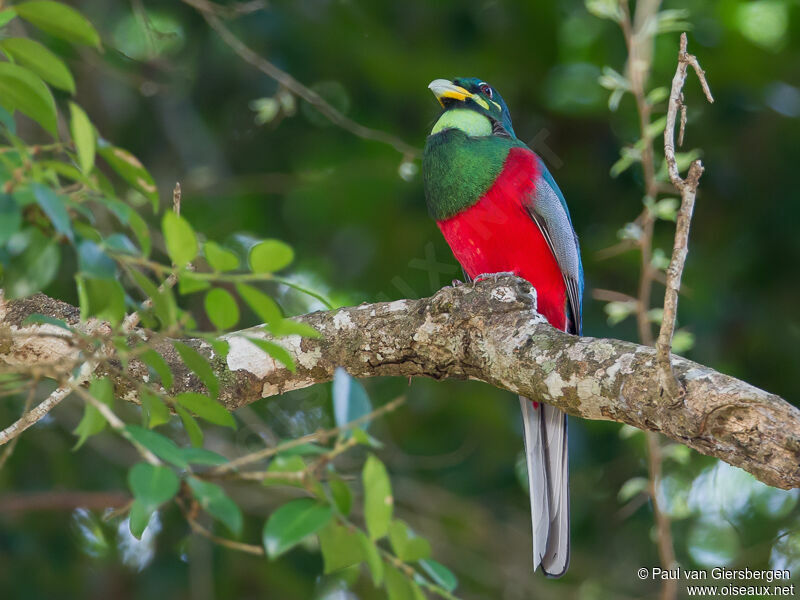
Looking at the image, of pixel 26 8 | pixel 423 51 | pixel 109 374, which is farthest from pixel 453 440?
pixel 26 8

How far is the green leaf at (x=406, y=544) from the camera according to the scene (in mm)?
1221

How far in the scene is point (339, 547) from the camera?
1218mm

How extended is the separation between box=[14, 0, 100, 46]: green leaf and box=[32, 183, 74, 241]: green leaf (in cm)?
33

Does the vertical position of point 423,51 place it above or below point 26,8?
below

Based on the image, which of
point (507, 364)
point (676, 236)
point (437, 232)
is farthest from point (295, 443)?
point (437, 232)

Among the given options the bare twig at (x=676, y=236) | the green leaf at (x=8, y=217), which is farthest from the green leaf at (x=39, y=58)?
the bare twig at (x=676, y=236)

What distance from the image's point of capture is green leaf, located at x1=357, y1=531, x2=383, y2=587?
115cm

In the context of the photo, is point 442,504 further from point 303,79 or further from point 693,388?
point 693,388

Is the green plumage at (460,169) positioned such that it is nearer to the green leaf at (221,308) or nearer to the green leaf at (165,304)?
the green leaf at (221,308)

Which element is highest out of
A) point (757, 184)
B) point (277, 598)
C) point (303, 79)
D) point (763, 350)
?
point (303, 79)

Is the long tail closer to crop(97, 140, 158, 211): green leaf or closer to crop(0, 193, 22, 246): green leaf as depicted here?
crop(97, 140, 158, 211): green leaf

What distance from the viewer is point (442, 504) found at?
4.75 metres

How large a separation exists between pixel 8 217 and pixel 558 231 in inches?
108

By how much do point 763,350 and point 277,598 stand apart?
280cm
